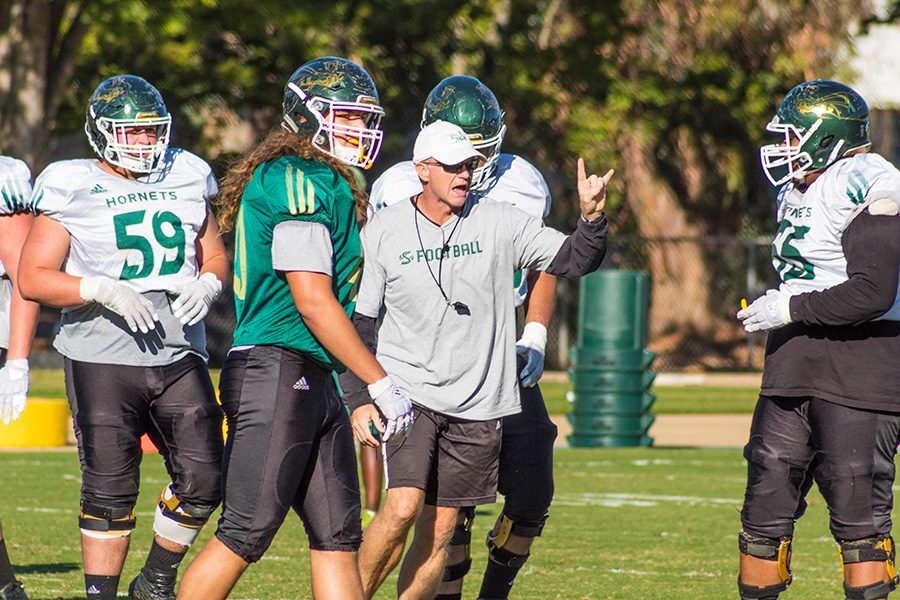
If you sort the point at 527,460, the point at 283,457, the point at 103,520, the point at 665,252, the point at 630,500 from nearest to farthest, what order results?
the point at 283,457, the point at 103,520, the point at 527,460, the point at 630,500, the point at 665,252

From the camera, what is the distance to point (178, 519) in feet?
20.2

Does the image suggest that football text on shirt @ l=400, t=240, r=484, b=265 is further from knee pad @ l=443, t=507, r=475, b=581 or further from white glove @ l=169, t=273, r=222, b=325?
knee pad @ l=443, t=507, r=475, b=581

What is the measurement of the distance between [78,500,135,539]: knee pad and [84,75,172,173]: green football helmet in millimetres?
1272

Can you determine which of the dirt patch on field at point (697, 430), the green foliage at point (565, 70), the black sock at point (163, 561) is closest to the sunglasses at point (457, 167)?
the black sock at point (163, 561)

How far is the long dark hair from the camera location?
16.9 ft

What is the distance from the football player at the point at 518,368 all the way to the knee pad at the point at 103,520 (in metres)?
1.26

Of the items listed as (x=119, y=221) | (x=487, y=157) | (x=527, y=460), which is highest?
(x=487, y=157)

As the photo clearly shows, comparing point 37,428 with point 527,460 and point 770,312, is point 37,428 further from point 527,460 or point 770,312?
point 770,312

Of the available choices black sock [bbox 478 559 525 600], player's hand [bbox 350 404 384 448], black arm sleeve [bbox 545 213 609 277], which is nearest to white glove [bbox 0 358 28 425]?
player's hand [bbox 350 404 384 448]

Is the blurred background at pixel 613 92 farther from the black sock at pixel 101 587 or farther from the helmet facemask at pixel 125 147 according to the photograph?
the black sock at pixel 101 587

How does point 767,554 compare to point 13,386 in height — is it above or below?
below

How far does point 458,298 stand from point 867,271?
141 centimetres

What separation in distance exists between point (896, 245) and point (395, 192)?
6.65 ft

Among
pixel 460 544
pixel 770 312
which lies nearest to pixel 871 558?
pixel 770 312
